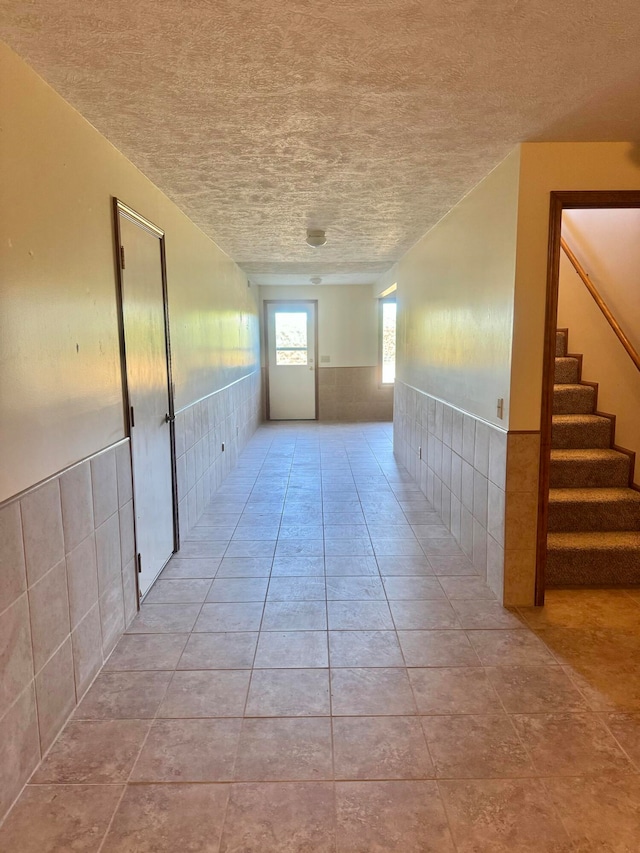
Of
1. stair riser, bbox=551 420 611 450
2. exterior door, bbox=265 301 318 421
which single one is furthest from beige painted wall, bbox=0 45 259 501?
exterior door, bbox=265 301 318 421

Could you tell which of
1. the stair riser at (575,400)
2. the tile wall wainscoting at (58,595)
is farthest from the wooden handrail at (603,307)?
the tile wall wainscoting at (58,595)

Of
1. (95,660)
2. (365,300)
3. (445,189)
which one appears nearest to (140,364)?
(95,660)

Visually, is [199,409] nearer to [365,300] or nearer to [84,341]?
[84,341]

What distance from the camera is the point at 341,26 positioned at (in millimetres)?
1491

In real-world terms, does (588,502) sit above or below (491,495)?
below

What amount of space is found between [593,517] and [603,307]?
4.56 feet

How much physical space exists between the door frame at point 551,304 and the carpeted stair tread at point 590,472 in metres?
0.76

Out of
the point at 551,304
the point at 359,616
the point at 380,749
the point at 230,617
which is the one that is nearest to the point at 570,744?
the point at 380,749

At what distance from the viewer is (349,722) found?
1.89 meters

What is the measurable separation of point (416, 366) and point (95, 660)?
3.76 m

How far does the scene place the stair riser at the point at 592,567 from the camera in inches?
115

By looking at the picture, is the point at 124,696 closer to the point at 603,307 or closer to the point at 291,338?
the point at 603,307

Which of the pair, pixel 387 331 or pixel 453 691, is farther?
pixel 387 331

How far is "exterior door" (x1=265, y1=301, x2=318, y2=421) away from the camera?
8602 mm
